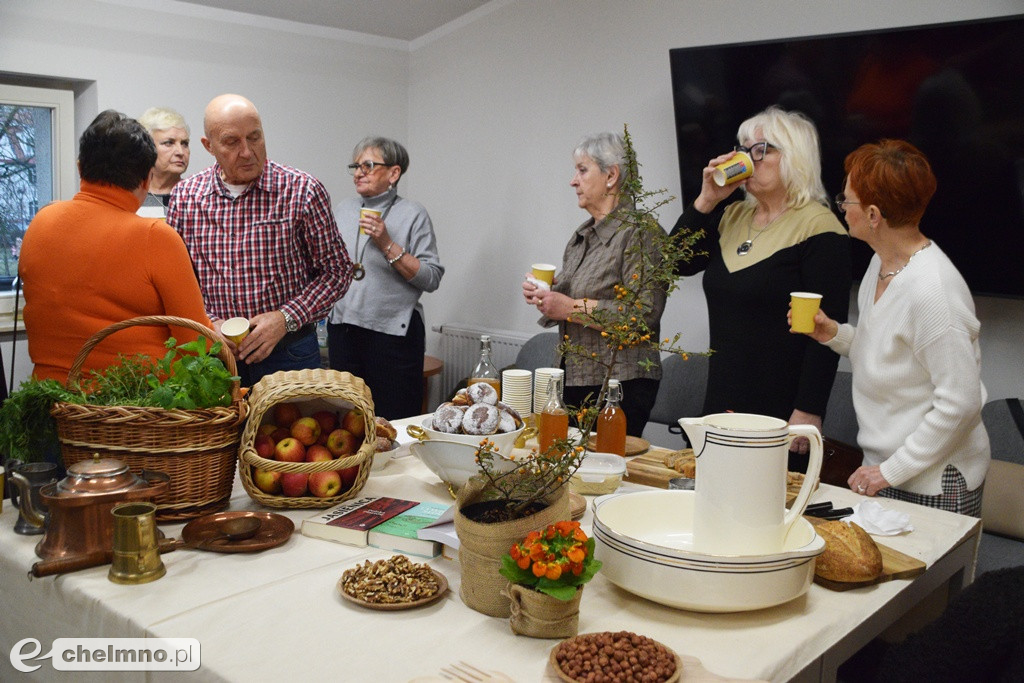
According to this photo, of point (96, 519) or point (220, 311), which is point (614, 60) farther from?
point (96, 519)

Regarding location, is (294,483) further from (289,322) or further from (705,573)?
(289,322)

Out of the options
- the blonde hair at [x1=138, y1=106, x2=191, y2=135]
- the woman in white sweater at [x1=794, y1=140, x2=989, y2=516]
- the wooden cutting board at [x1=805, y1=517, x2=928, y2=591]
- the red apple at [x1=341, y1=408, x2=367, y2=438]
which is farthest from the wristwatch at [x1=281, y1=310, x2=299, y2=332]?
the wooden cutting board at [x1=805, y1=517, x2=928, y2=591]

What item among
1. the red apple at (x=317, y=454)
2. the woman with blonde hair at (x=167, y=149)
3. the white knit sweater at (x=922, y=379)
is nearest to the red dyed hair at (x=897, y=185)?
the white knit sweater at (x=922, y=379)

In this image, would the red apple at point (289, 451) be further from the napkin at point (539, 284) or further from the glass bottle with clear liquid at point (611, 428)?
the napkin at point (539, 284)

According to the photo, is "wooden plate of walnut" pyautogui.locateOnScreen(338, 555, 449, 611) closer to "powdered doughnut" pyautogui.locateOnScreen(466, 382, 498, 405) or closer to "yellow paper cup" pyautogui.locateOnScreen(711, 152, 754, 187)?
"powdered doughnut" pyautogui.locateOnScreen(466, 382, 498, 405)

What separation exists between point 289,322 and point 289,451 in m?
1.19

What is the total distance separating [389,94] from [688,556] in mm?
4571

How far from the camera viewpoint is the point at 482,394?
73.5 inches

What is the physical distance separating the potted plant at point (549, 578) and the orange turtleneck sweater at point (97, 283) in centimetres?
113

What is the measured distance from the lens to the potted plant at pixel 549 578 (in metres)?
1.17

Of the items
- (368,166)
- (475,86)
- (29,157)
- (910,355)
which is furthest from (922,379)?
(29,157)

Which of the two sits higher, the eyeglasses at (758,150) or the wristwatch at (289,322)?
the eyeglasses at (758,150)

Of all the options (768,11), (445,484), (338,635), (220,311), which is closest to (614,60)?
(768,11)

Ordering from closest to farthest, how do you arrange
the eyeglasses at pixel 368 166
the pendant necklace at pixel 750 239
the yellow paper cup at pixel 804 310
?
1. the yellow paper cup at pixel 804 310
2. the pendant necklace at pixel 750 239
3. the eyeglasses at pixel 368 166
